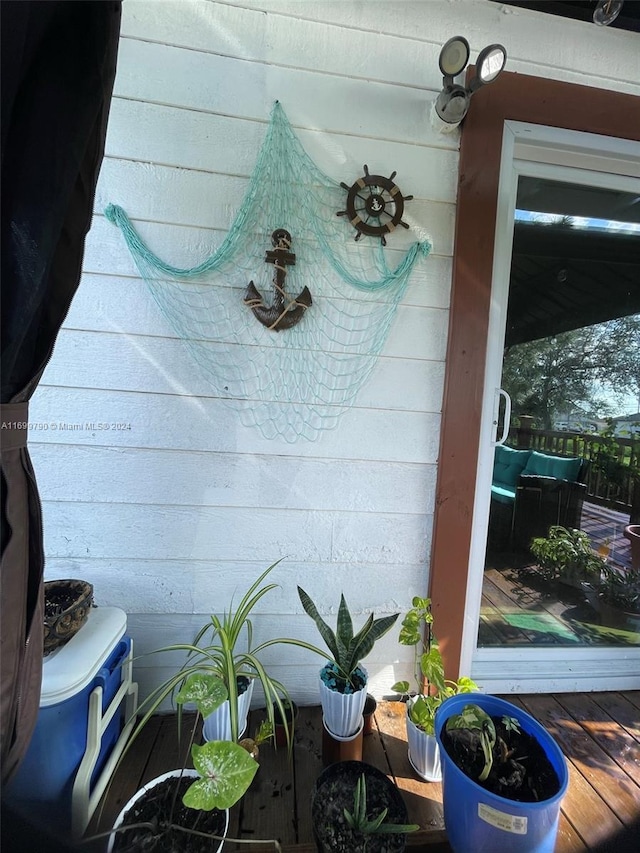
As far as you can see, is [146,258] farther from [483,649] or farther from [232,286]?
[483,649]

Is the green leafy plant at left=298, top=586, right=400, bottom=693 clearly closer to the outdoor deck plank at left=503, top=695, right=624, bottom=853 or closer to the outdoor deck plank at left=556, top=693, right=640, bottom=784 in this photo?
the outdoor deck plank at left=503, top=695, right=624, bottom=853

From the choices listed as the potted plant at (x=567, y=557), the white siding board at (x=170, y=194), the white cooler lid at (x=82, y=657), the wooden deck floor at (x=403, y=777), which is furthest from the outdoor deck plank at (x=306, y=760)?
the white siding board at (x=170, y=194)

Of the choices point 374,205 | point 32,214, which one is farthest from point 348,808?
point 374,205

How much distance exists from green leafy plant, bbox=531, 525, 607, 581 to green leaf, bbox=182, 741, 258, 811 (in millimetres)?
1310

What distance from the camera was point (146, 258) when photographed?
112cm

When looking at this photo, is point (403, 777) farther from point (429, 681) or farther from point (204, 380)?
point (204, 380)

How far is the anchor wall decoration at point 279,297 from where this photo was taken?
3.74 feet

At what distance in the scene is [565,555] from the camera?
1520 mm

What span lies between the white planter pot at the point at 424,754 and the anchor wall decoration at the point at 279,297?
1295mm

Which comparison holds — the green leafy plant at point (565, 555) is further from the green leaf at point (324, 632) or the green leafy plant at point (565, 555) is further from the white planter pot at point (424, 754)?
the green leaf at point (324, 632)

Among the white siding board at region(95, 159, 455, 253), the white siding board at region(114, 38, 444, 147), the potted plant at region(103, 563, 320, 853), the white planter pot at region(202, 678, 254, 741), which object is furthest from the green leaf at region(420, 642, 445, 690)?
the white siding board at region(114, 38, 444, 147)

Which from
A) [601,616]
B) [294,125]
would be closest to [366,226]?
[294,125]

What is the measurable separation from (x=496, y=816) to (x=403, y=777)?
1.26 ft

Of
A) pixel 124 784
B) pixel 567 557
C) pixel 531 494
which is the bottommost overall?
pixel 124 784
